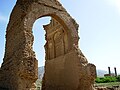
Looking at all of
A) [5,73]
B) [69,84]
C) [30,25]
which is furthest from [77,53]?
[5,73]

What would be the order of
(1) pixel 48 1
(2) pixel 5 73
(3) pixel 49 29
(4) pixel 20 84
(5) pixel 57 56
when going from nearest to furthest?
(4) pixel 20 84
(2) pixel 5 73
(1) pixel 48 1
(5) pixel 57 56
(3) pixel 49 29

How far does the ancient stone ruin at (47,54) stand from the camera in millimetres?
9836

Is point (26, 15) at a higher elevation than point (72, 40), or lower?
higher

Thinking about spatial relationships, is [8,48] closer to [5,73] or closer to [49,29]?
[5,73]

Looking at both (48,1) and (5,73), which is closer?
(5,73)

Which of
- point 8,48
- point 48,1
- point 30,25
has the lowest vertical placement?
point 8,48

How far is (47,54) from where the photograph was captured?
15289 millimetres

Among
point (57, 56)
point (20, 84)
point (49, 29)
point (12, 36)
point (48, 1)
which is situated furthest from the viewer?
point (49, 29)

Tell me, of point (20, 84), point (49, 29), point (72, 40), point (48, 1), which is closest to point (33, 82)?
point (20, 84)

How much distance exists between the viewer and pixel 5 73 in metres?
10.8

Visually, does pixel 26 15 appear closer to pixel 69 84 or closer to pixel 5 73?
pixel 5 73

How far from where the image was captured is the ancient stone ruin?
32.3 ft

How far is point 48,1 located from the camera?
41.8 feet

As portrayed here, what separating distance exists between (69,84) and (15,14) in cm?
540
